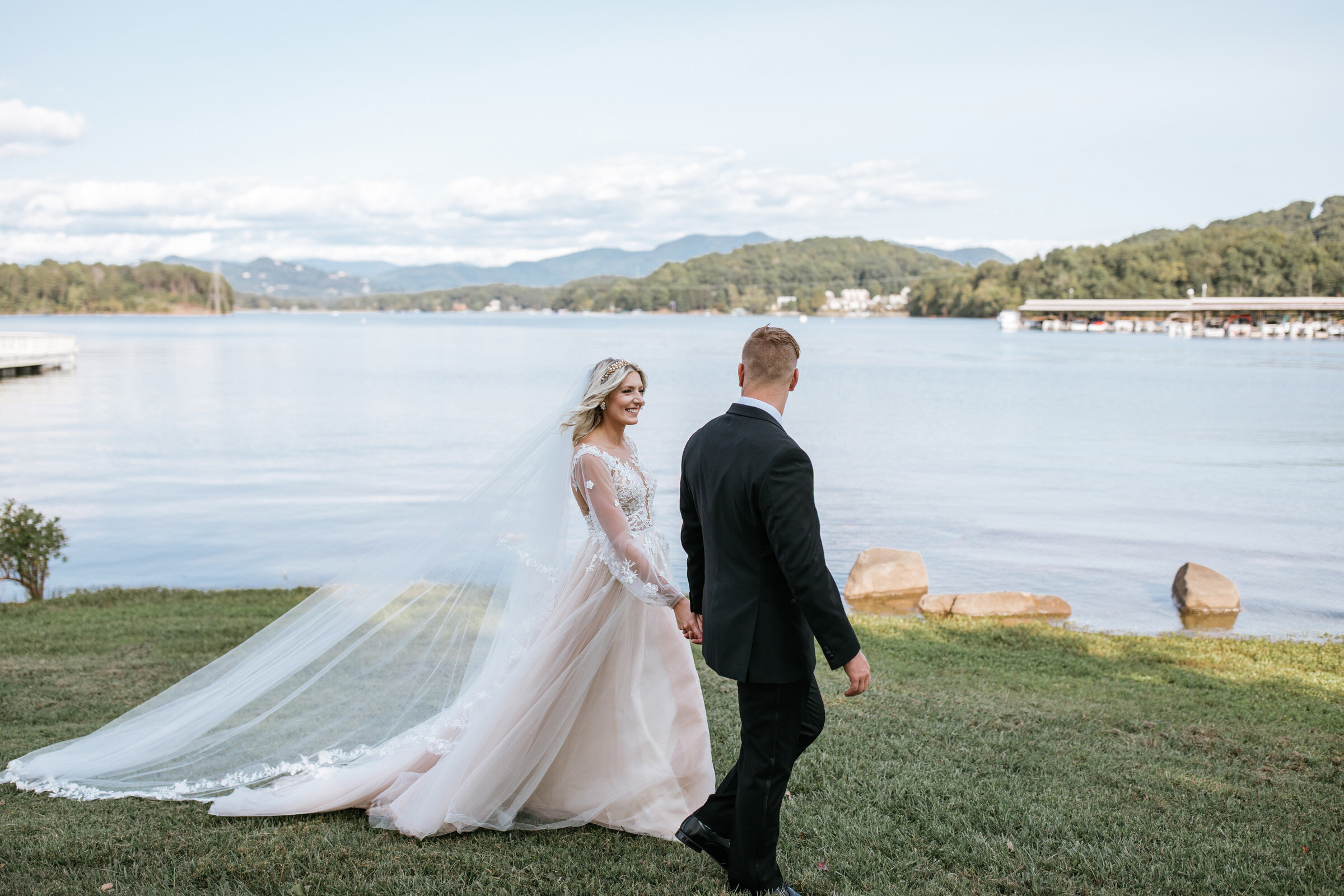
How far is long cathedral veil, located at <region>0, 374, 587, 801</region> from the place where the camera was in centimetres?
490

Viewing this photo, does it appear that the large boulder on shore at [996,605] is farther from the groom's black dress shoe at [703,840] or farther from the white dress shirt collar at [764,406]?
the white dress shirt collar at [764,406]

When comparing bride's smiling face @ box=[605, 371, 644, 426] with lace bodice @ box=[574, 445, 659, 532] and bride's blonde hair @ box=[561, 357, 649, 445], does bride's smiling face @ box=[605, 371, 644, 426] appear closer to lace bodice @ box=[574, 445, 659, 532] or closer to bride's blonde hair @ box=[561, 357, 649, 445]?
bride's blonde hair @ box=[561, 357, 649, 445]

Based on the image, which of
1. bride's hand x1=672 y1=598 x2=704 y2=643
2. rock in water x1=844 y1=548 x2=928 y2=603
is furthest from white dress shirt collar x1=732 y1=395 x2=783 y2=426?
rock in water x1=844 y1=548 x2=928 y2=603

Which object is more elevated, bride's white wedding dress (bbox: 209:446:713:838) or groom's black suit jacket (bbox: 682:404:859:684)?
groom's black suit jacket (bbox: 682:404:859:684)

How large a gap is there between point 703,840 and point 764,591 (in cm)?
122

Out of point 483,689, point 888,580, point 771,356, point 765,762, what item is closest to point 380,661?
point 483,689

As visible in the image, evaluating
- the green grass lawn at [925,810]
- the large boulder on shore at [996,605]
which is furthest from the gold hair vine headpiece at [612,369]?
the large boulder on shore at [996,605]

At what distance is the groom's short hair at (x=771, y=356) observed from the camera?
3594 millimetres

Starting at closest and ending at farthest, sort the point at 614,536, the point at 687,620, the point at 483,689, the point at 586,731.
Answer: the point at 687,620 → the point at 614,536 → the point at 586,731 → the point at 483,689

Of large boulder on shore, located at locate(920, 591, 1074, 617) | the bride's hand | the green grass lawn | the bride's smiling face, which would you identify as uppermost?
the bride's smiling face

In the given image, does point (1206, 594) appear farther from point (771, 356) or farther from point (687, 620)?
point (771, 356)

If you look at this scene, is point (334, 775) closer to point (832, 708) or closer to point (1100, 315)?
point (832, 708)

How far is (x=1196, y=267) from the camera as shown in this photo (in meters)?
147

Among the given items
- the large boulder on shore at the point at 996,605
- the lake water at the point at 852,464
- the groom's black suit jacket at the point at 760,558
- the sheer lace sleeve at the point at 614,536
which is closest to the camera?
the groom's black suit jacket at the point at 760,558
